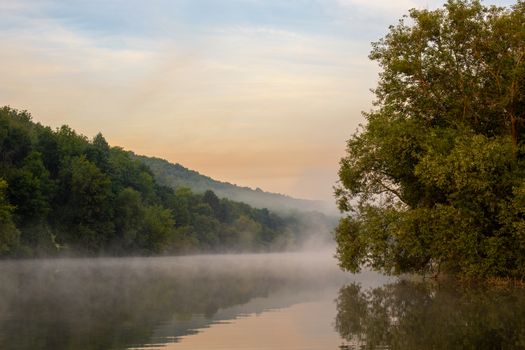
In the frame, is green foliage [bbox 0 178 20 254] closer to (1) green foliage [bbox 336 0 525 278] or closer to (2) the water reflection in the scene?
Result: (2) the water reflection

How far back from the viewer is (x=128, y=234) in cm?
12556

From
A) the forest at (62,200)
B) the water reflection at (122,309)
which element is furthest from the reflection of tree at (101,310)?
the forest at (62,200)

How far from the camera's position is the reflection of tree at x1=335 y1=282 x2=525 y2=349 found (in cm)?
2078

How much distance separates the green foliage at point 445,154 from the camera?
4006cm

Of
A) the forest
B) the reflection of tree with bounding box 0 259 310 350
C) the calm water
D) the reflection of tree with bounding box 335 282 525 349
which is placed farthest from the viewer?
the forest

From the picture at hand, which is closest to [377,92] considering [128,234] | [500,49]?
[500,49]

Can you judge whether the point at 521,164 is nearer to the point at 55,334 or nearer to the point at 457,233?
the point at 457,233

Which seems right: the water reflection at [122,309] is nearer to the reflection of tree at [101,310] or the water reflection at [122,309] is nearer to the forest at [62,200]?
the reflection of tree at [101,310]

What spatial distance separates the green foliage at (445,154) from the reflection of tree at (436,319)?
11.5ft

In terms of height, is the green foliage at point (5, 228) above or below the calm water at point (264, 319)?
above

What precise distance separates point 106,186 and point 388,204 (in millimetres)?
73913

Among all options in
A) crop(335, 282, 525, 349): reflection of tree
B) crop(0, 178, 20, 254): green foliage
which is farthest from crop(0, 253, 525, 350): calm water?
crop(0, 178, 20, 254): green foliage

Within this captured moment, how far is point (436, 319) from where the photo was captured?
85.9 ft

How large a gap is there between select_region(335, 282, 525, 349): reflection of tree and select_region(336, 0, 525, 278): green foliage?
3.50 metres
